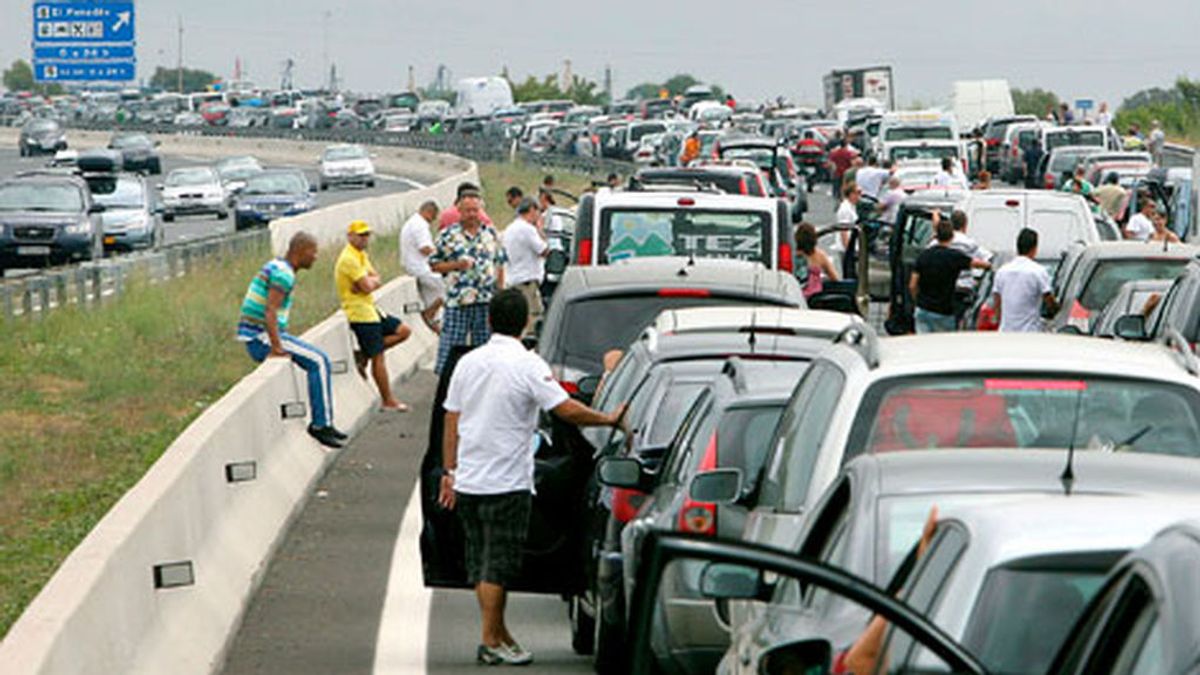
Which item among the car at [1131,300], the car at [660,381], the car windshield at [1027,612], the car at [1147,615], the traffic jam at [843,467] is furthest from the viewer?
the car at [1131,300]

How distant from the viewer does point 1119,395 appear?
948 centimetres

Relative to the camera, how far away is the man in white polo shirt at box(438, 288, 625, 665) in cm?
1218

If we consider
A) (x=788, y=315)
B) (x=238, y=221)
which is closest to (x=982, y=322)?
(x=788, y=315)

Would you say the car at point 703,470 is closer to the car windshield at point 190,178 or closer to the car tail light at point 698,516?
the car tail light at point 698,516

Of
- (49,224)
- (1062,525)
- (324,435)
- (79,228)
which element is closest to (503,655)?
(1062,525)

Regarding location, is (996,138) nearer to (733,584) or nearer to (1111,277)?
(1111,277)

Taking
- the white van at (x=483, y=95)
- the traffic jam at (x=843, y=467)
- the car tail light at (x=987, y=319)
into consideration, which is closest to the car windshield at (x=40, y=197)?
the traffic jam at (x=843, y=467)

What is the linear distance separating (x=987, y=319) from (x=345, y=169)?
2604 inches

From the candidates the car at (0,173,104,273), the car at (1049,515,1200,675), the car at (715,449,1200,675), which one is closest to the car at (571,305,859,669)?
the car at (715,449,1200,675)

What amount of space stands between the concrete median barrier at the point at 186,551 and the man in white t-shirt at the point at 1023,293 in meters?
5.36

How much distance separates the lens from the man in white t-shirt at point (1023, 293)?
21.7 m

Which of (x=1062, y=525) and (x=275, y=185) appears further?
(x=275, y=185)

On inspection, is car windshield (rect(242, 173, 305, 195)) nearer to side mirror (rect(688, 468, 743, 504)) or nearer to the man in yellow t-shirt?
the man in yellow t-shirt

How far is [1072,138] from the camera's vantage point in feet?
225
